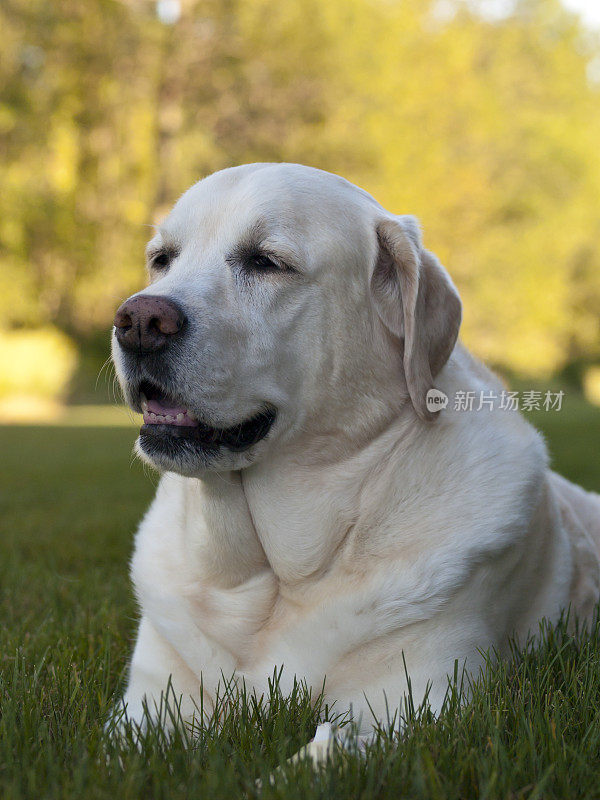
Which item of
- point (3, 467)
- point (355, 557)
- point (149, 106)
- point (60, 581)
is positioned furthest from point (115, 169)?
point (355, 557)

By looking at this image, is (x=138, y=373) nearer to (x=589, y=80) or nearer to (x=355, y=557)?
(x=355, y=557)

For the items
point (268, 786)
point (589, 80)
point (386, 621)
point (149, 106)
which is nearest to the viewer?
point (268, 786)

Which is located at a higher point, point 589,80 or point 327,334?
point 589,80

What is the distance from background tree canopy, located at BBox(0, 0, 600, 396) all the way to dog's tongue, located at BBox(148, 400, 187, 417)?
16320 mm

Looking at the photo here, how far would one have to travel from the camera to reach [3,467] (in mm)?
9359

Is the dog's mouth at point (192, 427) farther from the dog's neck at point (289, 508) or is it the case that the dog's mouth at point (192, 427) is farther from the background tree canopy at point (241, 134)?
the background tree canopy at point (241, 134)

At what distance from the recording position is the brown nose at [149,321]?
2.38 meters

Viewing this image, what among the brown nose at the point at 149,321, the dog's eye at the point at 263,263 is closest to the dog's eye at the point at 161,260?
the dog's eye at the point at 263,263

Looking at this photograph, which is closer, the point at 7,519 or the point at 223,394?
the point at 223,394

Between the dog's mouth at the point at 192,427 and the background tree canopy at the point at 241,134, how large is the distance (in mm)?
16280

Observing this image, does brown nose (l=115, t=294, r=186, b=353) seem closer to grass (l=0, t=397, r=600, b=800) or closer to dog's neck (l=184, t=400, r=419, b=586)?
dog's neck (l=184, t=400, r=419, b=586)

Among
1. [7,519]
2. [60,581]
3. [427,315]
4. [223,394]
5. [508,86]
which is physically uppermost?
[508,86]

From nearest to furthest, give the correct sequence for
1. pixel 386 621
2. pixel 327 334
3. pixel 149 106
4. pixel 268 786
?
1. pixel 268 786
2. pixel 386 621
3. pixel 327 334
4. pixel 149 106

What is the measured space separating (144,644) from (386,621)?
806mm
